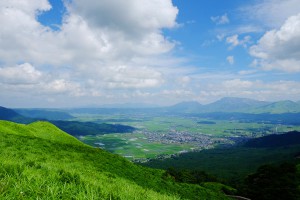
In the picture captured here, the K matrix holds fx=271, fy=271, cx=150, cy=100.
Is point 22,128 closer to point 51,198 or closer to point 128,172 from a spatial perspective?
point 128,172

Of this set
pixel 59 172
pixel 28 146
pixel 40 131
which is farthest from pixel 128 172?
pixel 40 131

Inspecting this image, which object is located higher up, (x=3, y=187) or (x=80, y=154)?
(x=3, y=187)

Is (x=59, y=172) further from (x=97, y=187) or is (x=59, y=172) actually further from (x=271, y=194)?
(x=271, y=194)

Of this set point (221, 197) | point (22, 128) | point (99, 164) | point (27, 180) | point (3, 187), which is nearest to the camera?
point (3, 187)

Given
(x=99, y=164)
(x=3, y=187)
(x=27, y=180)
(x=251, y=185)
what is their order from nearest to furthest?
(x=3, y=187)
(x=27, y=180)
(x=99, y=164)
(x=251, y=185)

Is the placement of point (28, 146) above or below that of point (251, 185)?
above

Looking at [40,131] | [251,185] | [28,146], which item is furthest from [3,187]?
[40,131]

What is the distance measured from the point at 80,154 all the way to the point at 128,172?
6.89 metres

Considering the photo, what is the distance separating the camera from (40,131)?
55.9m

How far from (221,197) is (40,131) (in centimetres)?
3792

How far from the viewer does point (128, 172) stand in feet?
109

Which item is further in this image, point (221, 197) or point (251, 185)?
point (251, 185)

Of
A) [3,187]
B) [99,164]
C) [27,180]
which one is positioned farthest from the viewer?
[99,164]

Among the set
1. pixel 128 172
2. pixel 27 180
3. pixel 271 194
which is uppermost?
pixel 27 180
